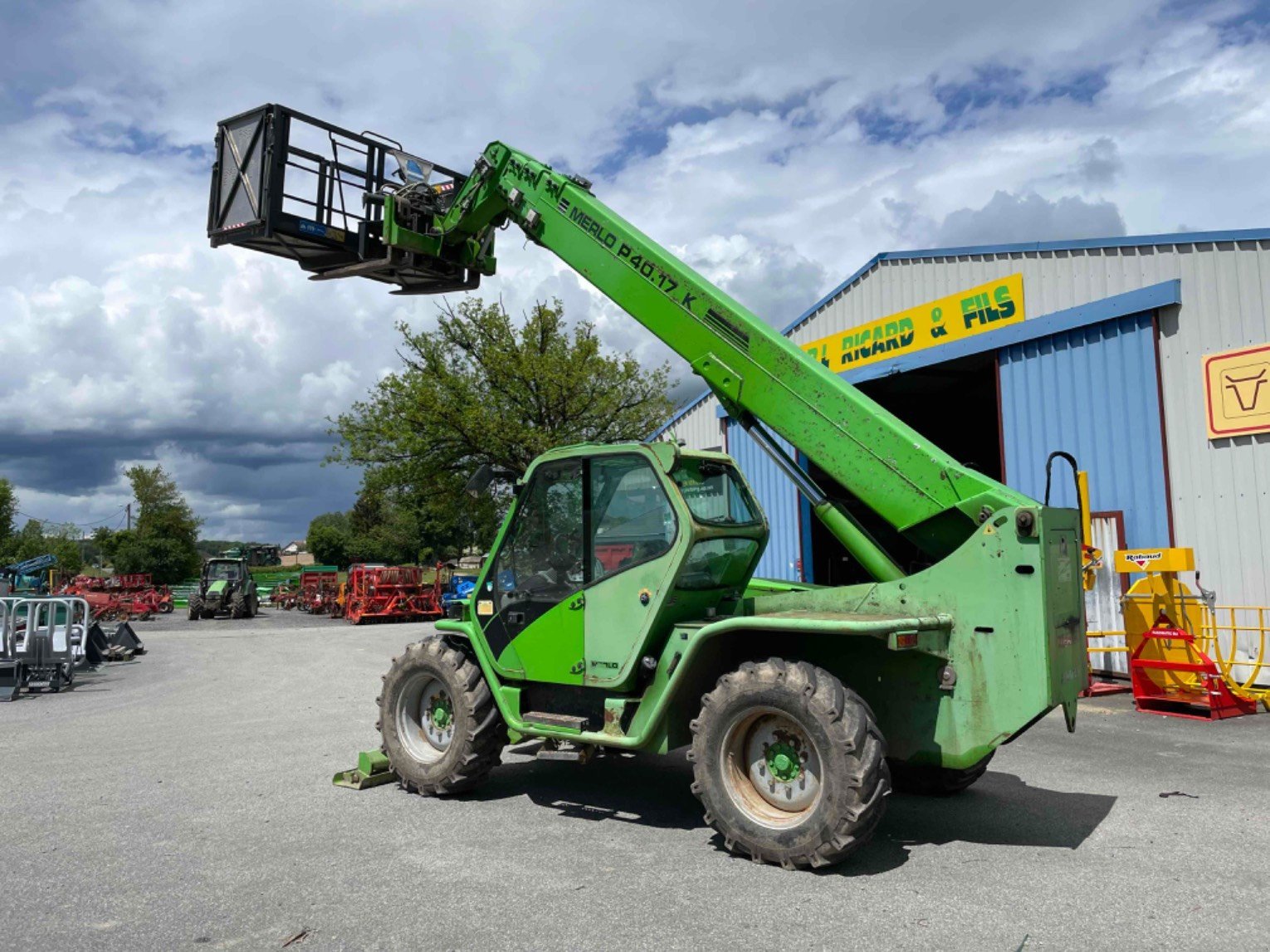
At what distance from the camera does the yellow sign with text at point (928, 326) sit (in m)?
13.3

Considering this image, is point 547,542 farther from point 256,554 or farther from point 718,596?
point 256,554

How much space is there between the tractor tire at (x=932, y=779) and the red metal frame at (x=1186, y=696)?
4.48 metres

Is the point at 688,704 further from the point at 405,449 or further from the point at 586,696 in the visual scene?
the point at 405,449

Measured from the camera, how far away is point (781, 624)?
5133mm

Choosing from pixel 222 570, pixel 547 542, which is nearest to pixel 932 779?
pixel 547 542

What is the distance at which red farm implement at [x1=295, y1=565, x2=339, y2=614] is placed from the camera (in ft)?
118

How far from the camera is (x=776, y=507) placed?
57.0 ft

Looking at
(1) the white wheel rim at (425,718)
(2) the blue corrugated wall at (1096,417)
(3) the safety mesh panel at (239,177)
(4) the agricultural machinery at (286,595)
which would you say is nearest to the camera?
(1) the white wheel rim at (425,718)

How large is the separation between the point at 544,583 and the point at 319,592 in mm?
32852

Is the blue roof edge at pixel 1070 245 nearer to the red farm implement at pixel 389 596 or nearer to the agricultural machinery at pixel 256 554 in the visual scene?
the red farm implement at pixel 389 596

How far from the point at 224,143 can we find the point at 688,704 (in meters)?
6.07

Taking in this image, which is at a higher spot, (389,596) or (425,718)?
(389,596)

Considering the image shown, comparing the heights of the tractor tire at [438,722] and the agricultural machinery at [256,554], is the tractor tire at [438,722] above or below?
below

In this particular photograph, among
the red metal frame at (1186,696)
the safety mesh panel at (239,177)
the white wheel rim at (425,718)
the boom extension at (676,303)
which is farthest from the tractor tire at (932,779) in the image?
the safety mesh panel at (239,177)
